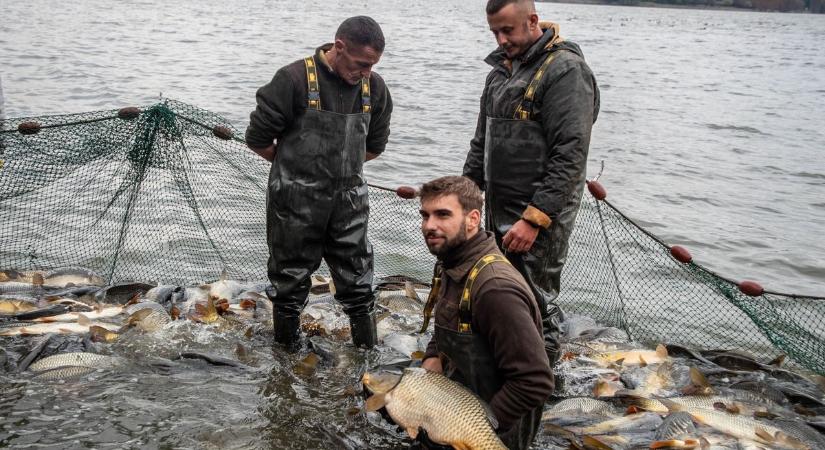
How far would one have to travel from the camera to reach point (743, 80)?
2984 centimetres

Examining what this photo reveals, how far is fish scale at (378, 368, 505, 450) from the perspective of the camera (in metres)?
3.35

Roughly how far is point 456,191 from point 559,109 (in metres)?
1.23

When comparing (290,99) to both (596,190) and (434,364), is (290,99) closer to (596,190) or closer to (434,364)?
(434,364)

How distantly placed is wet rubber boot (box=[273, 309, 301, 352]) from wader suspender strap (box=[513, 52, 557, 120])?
222cm

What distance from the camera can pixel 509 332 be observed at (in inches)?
133

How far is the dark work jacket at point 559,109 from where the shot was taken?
4.51 meters

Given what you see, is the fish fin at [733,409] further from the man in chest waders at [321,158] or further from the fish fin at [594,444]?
the man in chest waders at [321,158]

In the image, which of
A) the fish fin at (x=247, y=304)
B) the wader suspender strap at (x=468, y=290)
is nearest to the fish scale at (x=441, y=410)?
the wader suspender strap at (x=468, y=290)

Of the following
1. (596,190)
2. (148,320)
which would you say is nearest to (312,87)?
(596,190)

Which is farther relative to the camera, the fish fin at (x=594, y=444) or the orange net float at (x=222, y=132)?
the orange net float at (x=222, y=132)

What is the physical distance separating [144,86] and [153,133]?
591 inches

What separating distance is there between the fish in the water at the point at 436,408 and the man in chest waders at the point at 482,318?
10cm

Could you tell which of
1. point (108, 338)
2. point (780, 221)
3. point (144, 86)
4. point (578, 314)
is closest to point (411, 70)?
point (144, 86)

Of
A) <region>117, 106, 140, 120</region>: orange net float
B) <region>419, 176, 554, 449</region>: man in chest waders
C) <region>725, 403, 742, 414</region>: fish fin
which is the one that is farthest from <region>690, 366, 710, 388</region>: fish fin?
<region>117, 106, 140, 120</region>: orange net float
